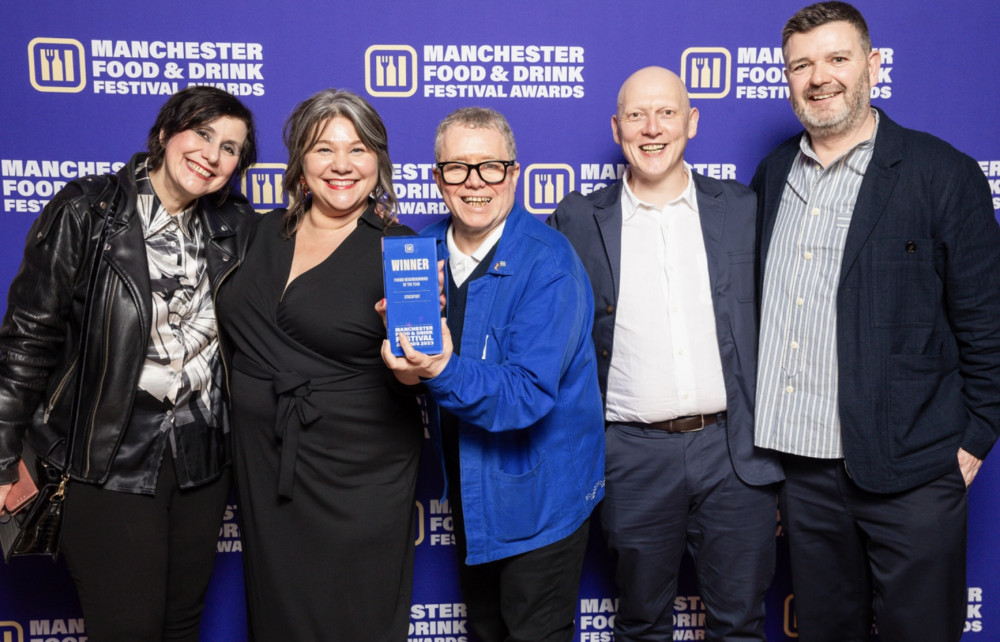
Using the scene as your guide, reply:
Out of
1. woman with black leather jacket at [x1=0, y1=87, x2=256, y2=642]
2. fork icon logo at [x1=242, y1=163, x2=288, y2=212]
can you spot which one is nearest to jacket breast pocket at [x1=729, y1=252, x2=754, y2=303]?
woman with black leather jacket at [x1=0, y1=87, x2=256, y2=642]

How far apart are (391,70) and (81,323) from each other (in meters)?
1.18

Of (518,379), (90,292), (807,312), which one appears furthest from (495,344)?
(90,292)

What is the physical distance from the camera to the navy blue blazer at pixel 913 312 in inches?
68.0

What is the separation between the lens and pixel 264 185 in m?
2.34

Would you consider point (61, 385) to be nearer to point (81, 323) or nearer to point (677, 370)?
point (81, 323)

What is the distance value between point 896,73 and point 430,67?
147 cm

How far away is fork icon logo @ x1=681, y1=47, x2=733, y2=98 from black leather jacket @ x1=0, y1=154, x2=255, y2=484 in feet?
5.42

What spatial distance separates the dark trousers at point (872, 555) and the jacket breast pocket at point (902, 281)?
14.9 inches

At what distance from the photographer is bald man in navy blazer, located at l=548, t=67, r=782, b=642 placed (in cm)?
189

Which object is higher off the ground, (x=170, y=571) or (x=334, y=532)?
(x=334, y=532)

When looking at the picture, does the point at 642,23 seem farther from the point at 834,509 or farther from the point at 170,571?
the point at 170,571

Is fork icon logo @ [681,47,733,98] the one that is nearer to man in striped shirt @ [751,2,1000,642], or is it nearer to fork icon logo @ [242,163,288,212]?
man in striped shirt @ [751,2,1000,642]

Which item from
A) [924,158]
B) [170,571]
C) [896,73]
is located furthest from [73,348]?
[896,73]

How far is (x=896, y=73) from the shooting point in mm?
2361
